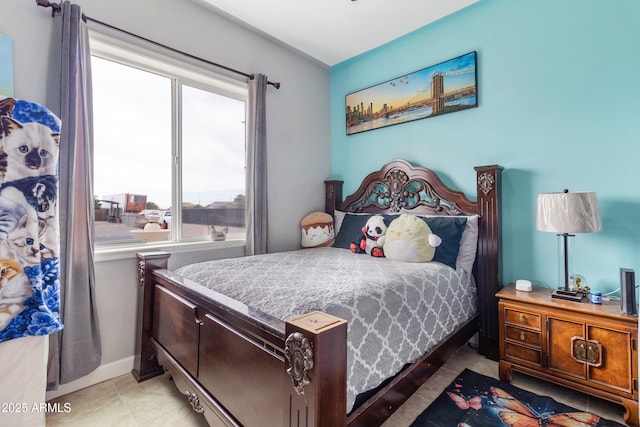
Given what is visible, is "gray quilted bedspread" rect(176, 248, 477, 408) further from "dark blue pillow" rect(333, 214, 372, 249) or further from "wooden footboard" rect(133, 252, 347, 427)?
"dark blue pillow" rect(333, 214, 372, 249)

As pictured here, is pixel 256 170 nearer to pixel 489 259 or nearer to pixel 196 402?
pixel 196 402

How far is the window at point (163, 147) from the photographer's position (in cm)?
213

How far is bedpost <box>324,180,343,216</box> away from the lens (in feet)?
11.3

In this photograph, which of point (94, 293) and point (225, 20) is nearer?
point (94, 293)

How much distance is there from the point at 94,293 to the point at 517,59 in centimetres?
339

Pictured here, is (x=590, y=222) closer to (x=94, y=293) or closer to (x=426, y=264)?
(x=426, y=264)

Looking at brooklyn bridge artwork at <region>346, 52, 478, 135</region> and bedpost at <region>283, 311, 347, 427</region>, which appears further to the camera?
brooklyn bridge artwork at <region>346, 52, 478, 135</region>

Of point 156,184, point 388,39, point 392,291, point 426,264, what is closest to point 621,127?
point 426,264

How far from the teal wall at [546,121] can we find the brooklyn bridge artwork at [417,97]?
0.25 ft

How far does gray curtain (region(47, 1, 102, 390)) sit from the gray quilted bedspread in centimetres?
63

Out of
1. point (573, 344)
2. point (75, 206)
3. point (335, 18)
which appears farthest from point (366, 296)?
point (335, 18)

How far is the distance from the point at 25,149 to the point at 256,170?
156cm

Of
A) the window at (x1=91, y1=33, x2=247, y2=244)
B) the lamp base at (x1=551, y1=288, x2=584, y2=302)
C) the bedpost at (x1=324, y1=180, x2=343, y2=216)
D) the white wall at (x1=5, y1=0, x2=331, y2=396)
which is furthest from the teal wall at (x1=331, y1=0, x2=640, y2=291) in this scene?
the window at (x1=91, y1=33, x2=247, y2=244)

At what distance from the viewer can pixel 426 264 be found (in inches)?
83.0
